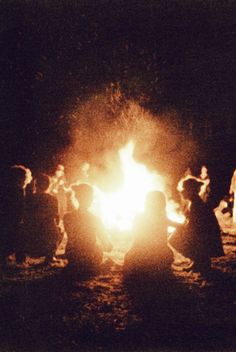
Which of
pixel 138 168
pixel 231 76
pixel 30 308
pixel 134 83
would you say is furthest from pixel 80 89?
pixel 30 308

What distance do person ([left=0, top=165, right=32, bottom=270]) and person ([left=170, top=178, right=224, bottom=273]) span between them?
291 cm

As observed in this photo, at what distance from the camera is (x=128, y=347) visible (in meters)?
4.38

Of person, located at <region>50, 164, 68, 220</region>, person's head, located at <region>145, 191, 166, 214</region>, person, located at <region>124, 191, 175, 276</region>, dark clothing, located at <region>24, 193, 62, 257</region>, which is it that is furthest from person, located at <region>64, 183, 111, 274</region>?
person, located at <region>50, 164, 68, 220</region>

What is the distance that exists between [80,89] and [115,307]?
62.8ft

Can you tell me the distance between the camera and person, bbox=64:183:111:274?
6668 millimetres

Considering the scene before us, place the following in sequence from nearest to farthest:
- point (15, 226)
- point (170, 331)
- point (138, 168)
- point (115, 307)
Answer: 1. point (170, 331)
2. point (115, 307)
3. point (15, 226)
4. point (138, 168)

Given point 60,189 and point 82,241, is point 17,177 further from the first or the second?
point 60,189

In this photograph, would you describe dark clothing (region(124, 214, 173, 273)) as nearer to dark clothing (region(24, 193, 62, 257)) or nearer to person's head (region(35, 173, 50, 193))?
dark clothing (region(24, 193, 62, 257))

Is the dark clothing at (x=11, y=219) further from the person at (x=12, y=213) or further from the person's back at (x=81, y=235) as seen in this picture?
the person's back at (x=81, y=235)

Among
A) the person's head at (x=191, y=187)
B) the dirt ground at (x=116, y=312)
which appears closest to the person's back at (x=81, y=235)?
the dirt ground at (x=116, y=312)

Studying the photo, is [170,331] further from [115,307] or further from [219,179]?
[219,179]

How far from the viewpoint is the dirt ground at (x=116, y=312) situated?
14.8ft

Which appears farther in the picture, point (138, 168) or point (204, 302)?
point (138, 168)

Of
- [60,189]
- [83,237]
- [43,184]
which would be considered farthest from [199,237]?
→ [60,189]
